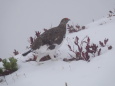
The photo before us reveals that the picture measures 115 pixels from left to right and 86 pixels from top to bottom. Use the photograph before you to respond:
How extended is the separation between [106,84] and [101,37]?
3146 mm

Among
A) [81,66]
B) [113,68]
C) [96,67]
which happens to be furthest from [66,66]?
[113,68]

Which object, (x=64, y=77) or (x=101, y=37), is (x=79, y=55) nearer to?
(x=64, y=77)

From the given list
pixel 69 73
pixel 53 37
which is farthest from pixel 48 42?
pixel 69 73

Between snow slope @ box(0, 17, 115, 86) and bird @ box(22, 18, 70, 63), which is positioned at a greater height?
bird @ box(22, 18, 70, 63)

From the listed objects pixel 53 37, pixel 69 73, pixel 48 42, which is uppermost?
pixel 53 37

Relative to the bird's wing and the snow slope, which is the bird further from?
the snow slope

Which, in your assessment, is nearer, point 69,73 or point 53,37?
point 69,73

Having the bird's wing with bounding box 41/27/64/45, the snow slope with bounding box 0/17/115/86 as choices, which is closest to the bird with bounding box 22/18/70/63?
the bird's wing with bounding box 41/27/64/45

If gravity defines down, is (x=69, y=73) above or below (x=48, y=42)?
below

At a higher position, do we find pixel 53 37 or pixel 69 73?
pixel 53 37

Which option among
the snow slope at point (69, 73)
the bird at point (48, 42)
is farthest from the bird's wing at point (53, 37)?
the snow slope at point (69, 73)

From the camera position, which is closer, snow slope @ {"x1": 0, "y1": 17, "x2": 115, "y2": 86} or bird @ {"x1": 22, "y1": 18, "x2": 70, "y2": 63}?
snow slope @ {"x1": 0, "y1": 17, "x2": 115, "y2": 86}

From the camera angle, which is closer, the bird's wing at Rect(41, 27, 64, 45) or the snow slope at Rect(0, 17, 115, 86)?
the snow slope at Rect(0, 17, 115, 86)

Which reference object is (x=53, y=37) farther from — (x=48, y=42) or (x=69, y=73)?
(x=69, y=73)
